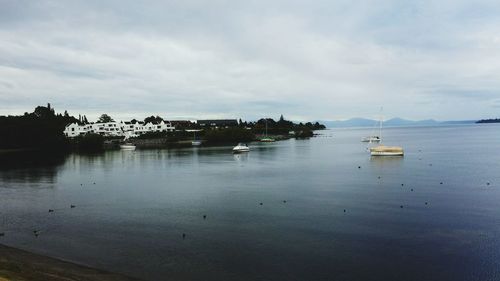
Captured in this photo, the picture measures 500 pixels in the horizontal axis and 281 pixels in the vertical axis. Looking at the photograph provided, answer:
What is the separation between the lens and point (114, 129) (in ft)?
621

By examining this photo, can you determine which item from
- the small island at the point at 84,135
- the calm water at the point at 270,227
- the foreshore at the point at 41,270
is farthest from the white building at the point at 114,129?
the foreshore at the point at 41,270

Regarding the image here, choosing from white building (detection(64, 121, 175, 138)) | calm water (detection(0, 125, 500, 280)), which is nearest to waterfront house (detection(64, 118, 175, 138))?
white building (detection(64, 121, 175, 138))

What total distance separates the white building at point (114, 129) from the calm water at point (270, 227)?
13596 centimetres

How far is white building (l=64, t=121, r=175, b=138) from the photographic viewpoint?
174000mm

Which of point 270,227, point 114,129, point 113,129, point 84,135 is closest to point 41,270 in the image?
point 270,227

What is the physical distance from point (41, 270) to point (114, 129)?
181 metres

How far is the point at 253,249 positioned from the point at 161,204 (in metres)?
14.6

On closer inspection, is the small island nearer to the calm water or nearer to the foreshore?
the calm water

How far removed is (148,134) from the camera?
17250cm

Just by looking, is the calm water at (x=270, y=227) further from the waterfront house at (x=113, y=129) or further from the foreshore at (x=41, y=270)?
the waterfront house at (x=113, y=129)

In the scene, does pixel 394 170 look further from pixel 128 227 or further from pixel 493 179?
pixel 128 227

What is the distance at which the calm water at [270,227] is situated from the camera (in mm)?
17891

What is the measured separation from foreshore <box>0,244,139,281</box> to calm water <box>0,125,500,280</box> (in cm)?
92

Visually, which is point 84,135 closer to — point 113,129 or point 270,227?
point 113,129
